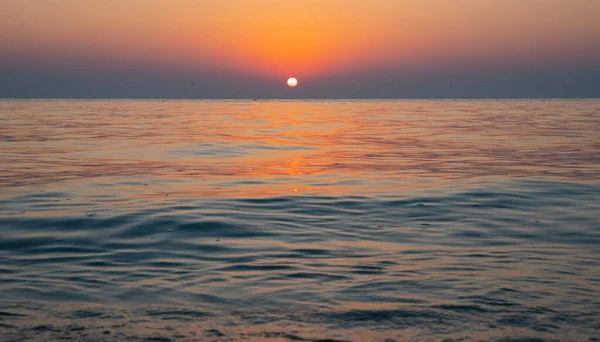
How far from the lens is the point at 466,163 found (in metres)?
28.3

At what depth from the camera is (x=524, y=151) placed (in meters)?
34.1

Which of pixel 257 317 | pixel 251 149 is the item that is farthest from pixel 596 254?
pixel 251 149

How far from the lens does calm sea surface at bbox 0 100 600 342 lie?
816 cm

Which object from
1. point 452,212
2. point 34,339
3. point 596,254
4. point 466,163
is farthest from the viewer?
point 466,163

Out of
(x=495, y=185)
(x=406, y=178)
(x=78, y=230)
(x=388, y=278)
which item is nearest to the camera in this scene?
(x=388, y=278)

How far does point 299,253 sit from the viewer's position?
40.0ft

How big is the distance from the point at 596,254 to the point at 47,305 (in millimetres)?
9088

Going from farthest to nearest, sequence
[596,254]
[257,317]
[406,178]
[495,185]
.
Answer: [406,178] → [495,185] → [596,254] → [257,317]

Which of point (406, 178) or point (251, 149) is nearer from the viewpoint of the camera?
point (406, 178)

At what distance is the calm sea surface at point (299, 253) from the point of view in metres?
8.16

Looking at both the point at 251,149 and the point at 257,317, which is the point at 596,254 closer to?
the point at 257,317

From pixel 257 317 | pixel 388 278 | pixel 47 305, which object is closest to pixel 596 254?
pixel 388 278

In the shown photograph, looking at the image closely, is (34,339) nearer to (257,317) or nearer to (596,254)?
(257,317)

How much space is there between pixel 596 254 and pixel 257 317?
6.78 meters
